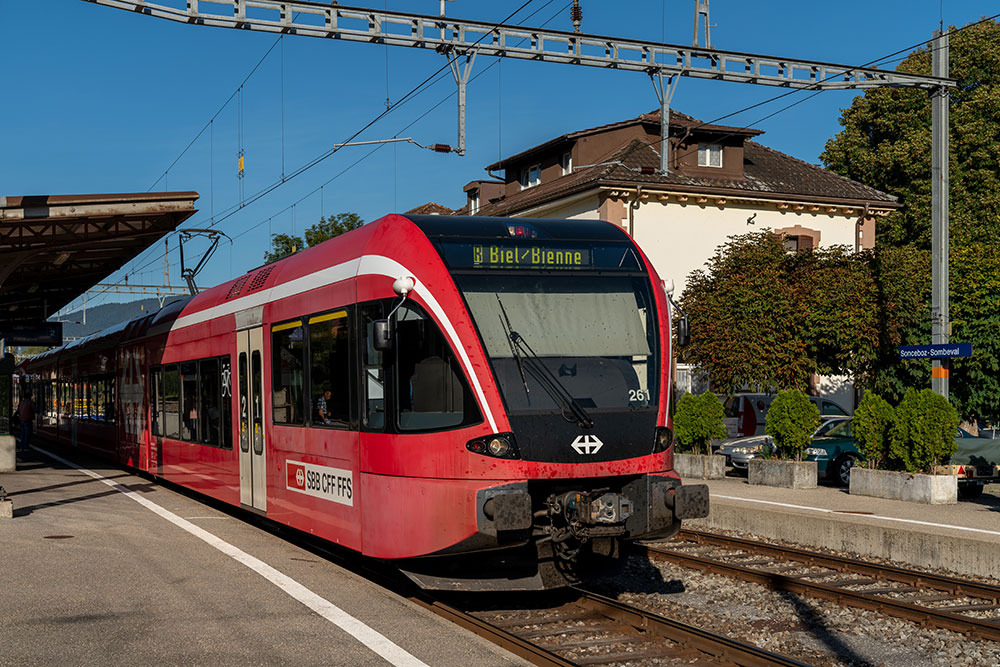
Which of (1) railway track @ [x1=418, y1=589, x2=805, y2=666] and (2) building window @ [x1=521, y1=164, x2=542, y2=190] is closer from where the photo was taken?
(1) railway track @ [x1=418, y1=589, x2=805, y2=666]

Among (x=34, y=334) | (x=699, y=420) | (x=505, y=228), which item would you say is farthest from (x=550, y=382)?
(x=34, y=334)

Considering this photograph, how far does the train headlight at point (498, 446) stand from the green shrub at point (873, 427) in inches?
421

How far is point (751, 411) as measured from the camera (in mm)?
30516

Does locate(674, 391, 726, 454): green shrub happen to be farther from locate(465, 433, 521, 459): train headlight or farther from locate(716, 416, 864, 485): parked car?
locate(465, 433, 521, 459): train headlight

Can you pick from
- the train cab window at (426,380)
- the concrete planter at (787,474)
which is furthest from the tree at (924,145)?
the train cab window at (426,380)

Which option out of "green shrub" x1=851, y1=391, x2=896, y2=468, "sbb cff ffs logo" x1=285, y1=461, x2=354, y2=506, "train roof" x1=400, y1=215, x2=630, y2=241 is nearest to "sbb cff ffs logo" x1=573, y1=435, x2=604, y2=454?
"train roof" x1=400, y1=215, x2=630, y2=241

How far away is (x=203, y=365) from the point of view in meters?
15.9

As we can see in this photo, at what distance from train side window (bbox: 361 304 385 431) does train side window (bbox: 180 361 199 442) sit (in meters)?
7.29

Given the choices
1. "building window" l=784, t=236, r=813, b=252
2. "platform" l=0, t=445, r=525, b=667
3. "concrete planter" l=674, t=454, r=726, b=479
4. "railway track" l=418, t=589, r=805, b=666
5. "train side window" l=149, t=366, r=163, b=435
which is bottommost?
"concrete planter" l=674, t=454, r=726, b=479

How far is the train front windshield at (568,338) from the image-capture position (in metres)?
9.06

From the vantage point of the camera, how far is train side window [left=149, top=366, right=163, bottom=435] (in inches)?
754

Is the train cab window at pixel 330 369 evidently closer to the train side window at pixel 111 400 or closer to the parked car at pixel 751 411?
the train side window at pixel 111 400

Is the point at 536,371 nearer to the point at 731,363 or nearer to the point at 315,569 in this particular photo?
the point at 315,569

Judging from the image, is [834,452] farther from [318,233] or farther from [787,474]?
[318,233]
